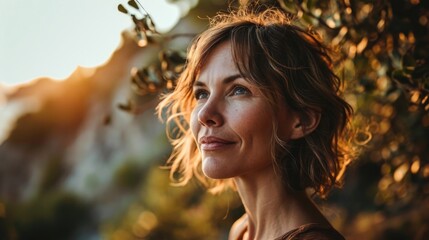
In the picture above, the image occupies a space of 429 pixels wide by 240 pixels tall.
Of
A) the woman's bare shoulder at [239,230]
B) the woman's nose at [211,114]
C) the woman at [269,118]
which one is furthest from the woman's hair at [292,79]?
the woman's bare shoulder at [239,230]

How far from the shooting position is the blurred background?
3.30m

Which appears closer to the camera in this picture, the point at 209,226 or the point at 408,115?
the point at 408,115

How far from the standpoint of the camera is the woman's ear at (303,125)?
9.45 feet

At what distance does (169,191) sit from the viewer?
8.65 meters

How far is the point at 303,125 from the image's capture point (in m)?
2.88

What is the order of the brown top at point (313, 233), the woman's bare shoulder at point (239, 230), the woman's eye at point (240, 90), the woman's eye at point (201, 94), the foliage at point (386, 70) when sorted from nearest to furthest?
the brown top at point (313, 233), the woman's eye at point (240, 90), the woman's eye at point (201, 94), the foliage at point (386, 70), the woman's bare shoulder at point (239, 230)

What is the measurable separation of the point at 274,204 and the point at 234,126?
388 millimetres

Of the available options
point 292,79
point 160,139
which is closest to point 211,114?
point 292,79

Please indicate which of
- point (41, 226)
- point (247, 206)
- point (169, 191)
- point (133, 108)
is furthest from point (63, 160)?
point (247, 206)

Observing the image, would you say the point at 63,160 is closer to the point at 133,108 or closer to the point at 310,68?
the point at 133,108

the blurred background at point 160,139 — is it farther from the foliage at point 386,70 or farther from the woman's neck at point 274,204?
the woman's neck at point 274,204

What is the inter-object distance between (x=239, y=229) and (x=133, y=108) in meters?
0.97

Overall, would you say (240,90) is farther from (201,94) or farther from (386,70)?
(386,70)

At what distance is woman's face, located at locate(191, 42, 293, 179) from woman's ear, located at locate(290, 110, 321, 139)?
0.08 metres
